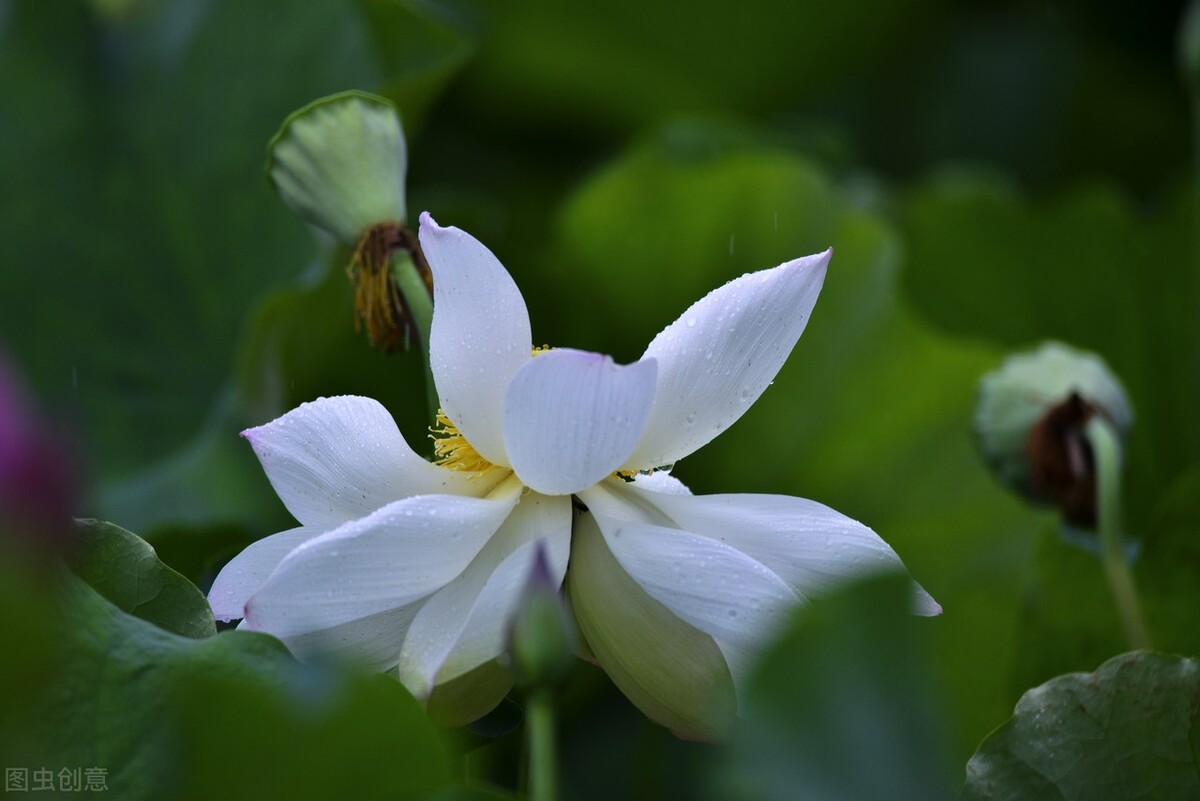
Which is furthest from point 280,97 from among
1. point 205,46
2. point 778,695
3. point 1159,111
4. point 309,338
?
point 1159,111

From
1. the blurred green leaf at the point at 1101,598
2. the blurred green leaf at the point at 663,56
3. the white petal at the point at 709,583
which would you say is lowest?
the blurred green leaf at the point at 1101,598

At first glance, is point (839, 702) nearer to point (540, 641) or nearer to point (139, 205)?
point (540, 641)

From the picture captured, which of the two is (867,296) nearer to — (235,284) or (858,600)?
(235,284)

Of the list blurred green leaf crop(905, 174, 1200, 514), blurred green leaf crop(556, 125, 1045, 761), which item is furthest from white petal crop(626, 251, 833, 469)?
blurred green leaf crop(905, 174, 1200, 514)

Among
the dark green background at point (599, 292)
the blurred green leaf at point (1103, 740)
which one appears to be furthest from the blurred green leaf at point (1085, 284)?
the blurred green leaf at point (1103, 740)

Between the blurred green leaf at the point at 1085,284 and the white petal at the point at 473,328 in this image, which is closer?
the white petal at the point at 473,328

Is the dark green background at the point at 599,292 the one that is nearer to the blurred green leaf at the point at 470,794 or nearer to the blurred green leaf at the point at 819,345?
the blurred green leaf at the point at 819,345

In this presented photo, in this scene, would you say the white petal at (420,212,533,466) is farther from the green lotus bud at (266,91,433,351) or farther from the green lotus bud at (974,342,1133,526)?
the green lotus bud at (974,342,1133,526)

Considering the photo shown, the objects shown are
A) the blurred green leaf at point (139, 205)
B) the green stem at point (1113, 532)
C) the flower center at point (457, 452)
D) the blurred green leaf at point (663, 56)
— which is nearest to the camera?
the flower center at point (457, 452)
